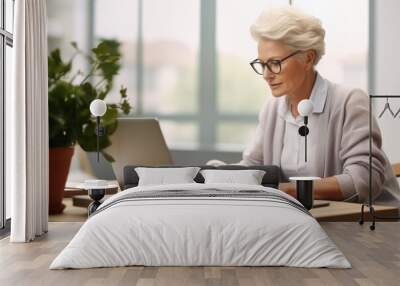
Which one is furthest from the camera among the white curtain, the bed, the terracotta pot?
the terracotta pot

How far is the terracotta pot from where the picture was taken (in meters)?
6.98

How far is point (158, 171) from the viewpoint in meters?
6.16

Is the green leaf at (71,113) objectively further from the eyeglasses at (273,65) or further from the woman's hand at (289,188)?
the woman's hand at (289,188)

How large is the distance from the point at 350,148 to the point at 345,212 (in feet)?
2.04

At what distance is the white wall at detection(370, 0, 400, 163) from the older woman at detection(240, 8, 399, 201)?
18 cm

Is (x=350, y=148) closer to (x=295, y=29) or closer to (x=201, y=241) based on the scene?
(x=295, y=29)

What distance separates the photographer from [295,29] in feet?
22.6

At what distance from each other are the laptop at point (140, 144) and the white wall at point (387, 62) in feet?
7.05

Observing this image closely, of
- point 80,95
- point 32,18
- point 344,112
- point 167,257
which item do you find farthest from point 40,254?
point 344,112

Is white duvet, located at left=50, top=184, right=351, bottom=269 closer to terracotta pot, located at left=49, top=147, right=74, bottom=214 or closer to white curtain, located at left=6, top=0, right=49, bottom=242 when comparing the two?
white curtain, located at left=6, top=0, right=49, bottom=242

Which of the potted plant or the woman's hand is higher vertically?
the potted plant

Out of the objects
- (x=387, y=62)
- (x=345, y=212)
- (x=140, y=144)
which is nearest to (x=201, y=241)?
(x=345, y=212)

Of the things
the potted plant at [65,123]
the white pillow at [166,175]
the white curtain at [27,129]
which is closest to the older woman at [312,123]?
the white pillow at [166,175]

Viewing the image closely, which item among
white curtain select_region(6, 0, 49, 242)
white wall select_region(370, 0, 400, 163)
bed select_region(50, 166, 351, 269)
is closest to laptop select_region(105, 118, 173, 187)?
white curtain select_region(6, 0, 49, 242)
